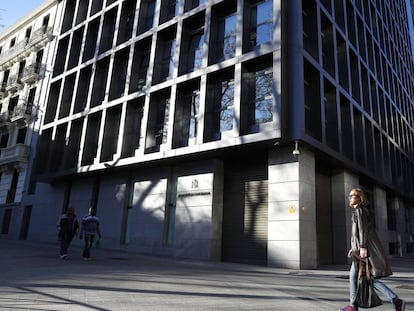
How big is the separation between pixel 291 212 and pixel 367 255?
8.75 metres

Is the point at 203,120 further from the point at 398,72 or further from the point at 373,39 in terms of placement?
the point at 398,72

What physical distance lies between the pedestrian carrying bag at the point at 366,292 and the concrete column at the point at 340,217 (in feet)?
42.1

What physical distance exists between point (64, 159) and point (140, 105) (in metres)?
6.91

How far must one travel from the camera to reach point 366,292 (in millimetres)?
4539

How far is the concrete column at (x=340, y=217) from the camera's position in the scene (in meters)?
16.6

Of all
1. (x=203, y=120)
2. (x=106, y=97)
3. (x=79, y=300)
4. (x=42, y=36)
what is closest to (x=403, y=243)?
(x=203, y=120)

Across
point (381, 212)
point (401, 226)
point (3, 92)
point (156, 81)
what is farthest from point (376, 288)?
point (3, 92)

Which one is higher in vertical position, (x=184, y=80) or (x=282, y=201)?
(x=184, y=80)

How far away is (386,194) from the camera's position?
85.4 ft

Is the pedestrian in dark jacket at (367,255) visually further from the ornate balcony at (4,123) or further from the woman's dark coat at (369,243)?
the ornate balcony at (4,123)

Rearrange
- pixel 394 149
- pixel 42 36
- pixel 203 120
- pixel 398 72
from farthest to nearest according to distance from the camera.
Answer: pixel 398 72
pixel 42 36
pixel 394 149
pixel 203 120

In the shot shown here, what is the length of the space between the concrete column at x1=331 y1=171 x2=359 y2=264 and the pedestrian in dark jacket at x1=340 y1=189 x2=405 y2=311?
12.7 meters

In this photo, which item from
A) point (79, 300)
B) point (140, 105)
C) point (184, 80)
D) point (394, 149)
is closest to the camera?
point (79, 300)

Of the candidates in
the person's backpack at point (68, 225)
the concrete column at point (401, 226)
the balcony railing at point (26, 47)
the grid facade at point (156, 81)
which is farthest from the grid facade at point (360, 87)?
the balcony railing at point (26, 47)
